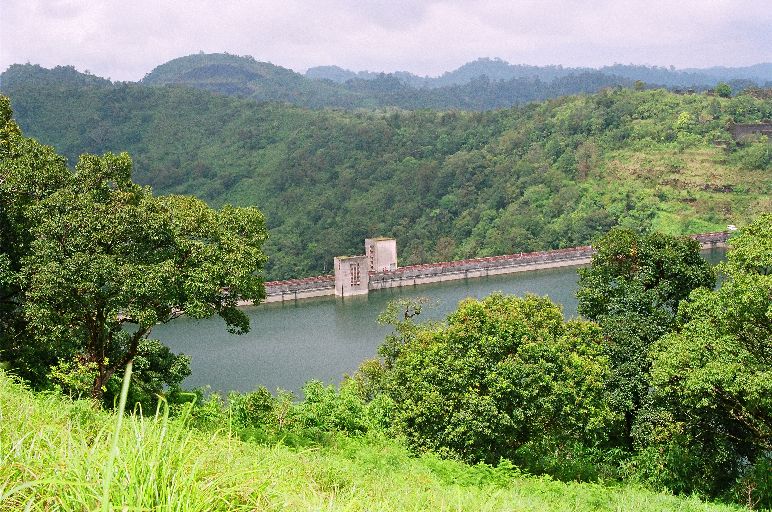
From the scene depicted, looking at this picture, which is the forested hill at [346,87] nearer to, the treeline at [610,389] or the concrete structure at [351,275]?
the concrete structure at [351,275]

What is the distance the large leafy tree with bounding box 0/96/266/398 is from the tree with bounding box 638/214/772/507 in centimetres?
550

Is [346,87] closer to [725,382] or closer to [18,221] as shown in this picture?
[18,221]

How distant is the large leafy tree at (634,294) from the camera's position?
11.4 meters

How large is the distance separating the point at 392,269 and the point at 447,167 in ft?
71.0

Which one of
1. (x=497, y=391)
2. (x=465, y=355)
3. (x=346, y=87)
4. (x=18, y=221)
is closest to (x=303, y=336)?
(x=465, y=355)

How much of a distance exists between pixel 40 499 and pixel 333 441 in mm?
7291

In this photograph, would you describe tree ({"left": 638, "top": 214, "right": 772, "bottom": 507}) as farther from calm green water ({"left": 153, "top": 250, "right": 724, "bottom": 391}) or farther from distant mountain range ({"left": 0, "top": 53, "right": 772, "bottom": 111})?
distant mountain range ({"left": 0, "top": 53, "right": 772, "bottom": 111})

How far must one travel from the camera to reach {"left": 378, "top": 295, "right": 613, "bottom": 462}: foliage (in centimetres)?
1006

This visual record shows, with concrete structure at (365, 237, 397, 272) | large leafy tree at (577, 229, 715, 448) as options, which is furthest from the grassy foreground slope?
concrete structure at (365, 237, 397, 272)

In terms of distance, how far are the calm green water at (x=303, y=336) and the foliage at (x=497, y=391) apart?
343 inches

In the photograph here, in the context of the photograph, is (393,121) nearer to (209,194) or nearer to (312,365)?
(209,194)

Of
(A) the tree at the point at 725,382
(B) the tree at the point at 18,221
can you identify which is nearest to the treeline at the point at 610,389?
(A) the tree at the point at 725,382

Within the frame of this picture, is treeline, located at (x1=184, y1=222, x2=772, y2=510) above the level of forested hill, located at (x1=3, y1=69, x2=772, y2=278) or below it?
below

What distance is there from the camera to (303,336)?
30.1 meters
